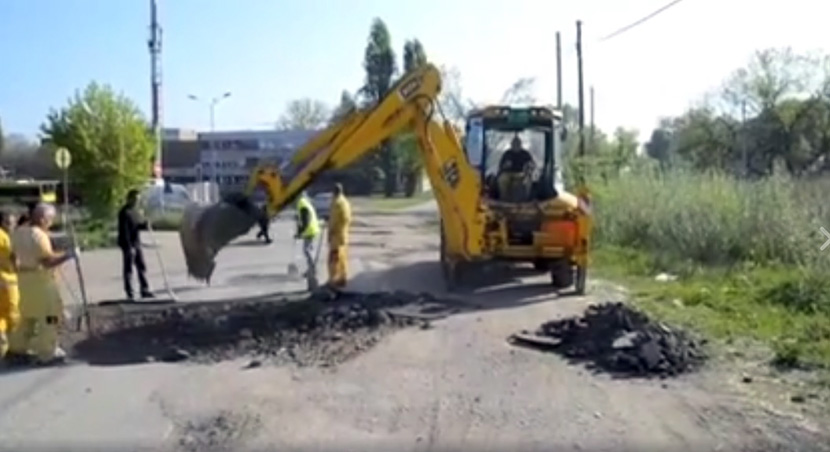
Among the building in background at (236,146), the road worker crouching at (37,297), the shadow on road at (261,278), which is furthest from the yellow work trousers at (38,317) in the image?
the building in background at (236,146)

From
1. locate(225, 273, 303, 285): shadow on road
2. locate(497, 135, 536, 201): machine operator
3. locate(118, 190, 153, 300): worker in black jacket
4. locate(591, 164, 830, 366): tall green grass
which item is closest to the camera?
locate(591, 164, 830, 366): tall green grass

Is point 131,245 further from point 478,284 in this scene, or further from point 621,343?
point 621,343

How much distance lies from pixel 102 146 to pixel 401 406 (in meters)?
32.2

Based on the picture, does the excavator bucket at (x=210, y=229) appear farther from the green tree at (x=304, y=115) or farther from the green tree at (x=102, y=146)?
the green tree at (x=304, y=115)

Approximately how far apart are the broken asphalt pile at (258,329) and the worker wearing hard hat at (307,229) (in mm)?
1892

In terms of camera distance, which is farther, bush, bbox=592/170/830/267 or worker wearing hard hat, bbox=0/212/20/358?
bush, bbox=592/170/830/267

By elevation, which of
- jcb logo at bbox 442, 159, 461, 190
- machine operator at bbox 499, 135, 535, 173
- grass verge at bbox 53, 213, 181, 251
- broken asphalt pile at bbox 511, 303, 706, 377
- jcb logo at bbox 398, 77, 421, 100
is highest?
jcb logo at bbox 398, 77, 421, 100

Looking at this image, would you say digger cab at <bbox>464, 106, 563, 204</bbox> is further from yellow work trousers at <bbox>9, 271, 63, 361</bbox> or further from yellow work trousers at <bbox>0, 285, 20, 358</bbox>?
yellow work trousers at <bbox>0, 285, 20, 358</bbox>

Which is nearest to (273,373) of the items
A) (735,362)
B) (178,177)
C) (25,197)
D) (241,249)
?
(735,362)

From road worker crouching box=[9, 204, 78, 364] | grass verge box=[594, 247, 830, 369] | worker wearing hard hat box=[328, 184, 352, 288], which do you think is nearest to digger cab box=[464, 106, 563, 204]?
grass verge box=[594, 247, 830, 369]

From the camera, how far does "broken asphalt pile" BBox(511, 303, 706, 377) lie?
1124 cm

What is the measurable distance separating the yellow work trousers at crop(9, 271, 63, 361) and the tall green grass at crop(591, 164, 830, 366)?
804 cm

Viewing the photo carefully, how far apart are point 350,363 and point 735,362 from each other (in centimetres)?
416

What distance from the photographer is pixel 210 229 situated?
15727 mm
